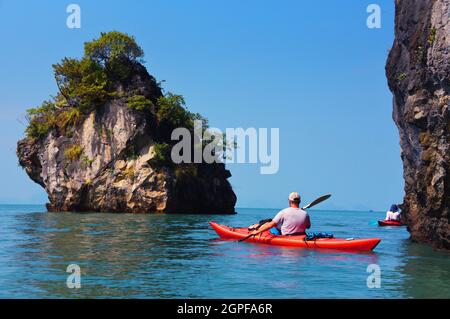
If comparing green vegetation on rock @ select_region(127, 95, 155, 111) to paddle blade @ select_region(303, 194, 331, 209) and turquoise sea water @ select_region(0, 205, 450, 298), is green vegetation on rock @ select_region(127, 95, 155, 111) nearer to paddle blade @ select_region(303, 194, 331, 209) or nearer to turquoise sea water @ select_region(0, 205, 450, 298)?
turquoise sea water @ select_region(0, 205, 450, 298)

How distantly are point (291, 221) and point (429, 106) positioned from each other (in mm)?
5821

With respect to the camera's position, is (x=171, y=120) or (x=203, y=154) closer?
(x=171, y=120)

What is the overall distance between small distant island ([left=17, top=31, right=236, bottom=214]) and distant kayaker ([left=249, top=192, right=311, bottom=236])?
92.9ft

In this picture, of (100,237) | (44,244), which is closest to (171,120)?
(100,237)

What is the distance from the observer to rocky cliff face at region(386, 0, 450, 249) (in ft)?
50.3

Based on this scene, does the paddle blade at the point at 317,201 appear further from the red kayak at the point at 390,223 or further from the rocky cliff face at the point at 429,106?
the red kayak at the point at 390,223

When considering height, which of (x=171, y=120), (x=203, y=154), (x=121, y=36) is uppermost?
(x=121, y=36)

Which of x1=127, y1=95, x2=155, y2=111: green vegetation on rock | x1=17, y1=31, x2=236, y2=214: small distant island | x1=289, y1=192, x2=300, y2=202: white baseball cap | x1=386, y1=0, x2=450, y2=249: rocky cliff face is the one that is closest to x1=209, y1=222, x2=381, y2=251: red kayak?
x1=289, y1=192, x2=300, y2=202: white baseball cap

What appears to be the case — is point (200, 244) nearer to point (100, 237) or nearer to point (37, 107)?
point (100, 237)

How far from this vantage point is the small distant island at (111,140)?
44.3m

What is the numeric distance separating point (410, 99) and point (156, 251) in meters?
9.85

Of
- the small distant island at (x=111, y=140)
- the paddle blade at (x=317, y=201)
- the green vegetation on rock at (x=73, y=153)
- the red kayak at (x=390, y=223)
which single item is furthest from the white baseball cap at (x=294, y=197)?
the green vegetation on rock at (x=73, y=153)

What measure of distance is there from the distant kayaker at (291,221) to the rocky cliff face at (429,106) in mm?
4254

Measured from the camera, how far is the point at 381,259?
1402 centimetres
